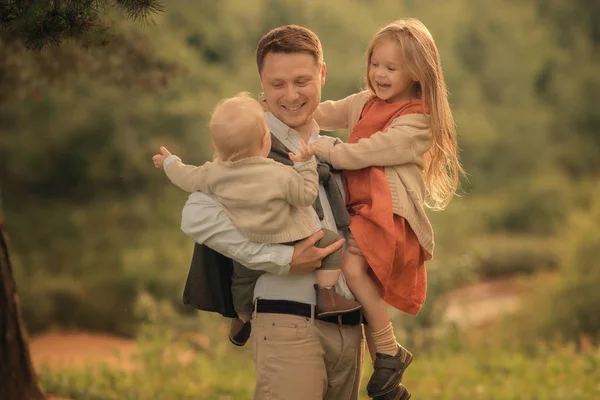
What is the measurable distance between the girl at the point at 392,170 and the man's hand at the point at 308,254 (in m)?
0.14

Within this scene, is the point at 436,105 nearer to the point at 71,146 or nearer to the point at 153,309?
the point at 153,309

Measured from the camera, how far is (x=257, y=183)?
246cm

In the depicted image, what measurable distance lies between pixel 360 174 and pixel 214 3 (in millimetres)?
9974

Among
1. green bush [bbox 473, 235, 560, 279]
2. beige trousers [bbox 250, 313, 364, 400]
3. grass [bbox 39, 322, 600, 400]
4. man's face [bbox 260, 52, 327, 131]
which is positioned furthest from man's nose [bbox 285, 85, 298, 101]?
green bush [bbox 473, 235, 560, 279]

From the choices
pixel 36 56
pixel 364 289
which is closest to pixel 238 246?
pixel 364 289

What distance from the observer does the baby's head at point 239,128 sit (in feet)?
8.02

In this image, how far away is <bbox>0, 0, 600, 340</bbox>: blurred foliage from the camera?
11.4m

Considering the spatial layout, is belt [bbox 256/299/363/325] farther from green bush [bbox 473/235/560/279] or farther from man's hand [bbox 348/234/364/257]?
green bush [bbox 473/235/560/279]

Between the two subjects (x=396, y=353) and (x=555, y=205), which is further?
(x=555, y=205)

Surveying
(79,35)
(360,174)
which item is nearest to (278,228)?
(360,174)

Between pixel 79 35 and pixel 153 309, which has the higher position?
pixel 79 35

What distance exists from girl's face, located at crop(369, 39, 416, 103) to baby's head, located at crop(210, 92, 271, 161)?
41 centimetres

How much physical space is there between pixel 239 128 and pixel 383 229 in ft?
1.68

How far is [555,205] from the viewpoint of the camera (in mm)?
16859
